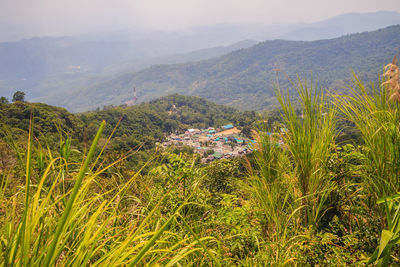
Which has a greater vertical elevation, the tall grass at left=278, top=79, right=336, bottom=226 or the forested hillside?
the tall grass at left=278, top=79, right=336, bottom=226

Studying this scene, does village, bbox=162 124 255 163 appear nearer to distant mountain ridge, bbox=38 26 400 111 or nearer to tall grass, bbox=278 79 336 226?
tall grass, bbox=278 79 336 226

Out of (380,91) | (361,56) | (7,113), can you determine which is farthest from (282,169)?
(361,56)

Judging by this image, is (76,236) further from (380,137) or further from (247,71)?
(247,71)

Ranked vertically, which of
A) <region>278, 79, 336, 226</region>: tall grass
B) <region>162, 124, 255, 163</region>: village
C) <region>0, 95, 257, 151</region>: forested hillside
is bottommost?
<region>162, 124, 255, 163</region>: village

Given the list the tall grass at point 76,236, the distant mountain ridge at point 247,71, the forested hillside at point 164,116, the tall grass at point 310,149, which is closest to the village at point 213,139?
the forested hillside at point 164,116

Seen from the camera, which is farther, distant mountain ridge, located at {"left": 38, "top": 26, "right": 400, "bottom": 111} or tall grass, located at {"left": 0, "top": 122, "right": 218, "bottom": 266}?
distant mountain ridge, located at {"left": 38, "top": 26, "right": 400, "bottom": 111}

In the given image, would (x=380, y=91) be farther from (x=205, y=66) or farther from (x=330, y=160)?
(x=205, y=66)

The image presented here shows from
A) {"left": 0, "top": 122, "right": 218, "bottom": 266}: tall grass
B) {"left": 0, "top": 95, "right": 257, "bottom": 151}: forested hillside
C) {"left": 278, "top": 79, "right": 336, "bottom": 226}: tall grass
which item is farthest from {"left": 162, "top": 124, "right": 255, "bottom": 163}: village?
{"left": 0, "top": 122, "right": 218, "bottom": 266}: tall grass

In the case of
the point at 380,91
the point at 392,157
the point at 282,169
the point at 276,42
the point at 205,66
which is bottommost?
the point at 282,169
